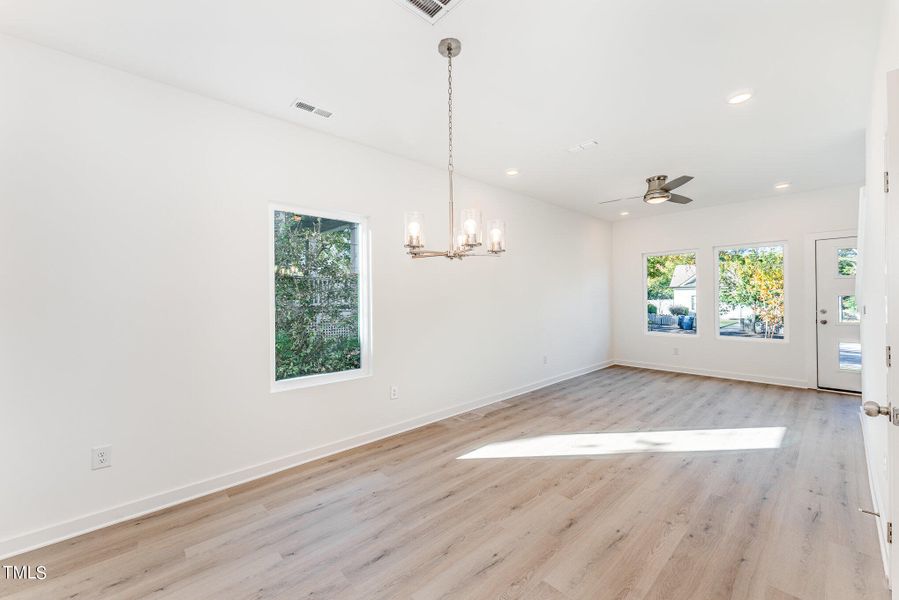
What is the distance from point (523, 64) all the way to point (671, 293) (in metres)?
5.67

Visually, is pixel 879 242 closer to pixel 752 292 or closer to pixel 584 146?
pixel 584 146

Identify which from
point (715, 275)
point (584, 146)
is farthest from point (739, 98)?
point (715, 275)

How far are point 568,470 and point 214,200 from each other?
3342 millimetres

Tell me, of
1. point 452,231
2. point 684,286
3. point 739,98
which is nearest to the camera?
point 452,231

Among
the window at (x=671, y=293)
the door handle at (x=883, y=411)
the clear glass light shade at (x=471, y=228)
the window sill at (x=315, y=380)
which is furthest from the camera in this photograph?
the window at (x=671, y=293)

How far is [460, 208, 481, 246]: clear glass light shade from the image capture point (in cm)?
252

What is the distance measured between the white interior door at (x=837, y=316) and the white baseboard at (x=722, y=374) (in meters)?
0.29

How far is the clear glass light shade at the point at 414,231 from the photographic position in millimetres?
2412

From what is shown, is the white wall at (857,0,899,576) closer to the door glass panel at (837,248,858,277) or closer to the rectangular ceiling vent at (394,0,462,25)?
the rectangular ceiling vent at (394,0,462,25)

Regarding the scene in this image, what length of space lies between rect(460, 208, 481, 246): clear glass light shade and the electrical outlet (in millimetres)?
2567

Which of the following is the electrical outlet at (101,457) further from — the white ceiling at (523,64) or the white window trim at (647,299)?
the white window trim at (647,299)

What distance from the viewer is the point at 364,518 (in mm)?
2365

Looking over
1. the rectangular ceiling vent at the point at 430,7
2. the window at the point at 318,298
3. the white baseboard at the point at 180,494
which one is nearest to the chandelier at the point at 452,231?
the rectangular ceiling vent at the point at 430,7

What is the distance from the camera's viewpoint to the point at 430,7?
1.94 metres
